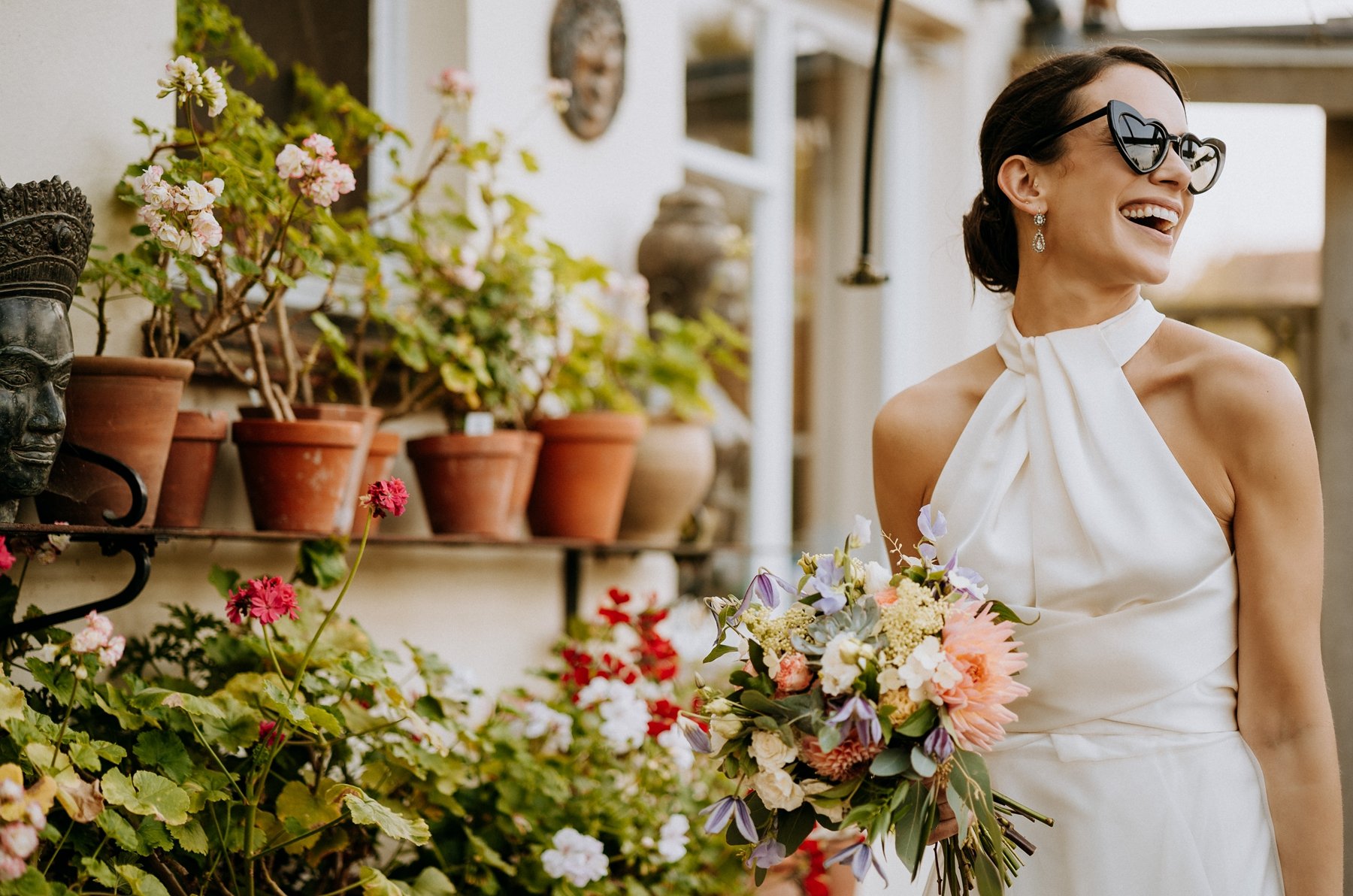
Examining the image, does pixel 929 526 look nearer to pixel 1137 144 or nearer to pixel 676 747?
pixel 1137 144

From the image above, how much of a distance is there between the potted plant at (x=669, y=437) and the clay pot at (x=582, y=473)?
0.22 meters

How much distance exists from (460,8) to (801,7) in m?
2.00

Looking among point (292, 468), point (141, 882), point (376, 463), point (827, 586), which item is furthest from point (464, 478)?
point (827, 586)

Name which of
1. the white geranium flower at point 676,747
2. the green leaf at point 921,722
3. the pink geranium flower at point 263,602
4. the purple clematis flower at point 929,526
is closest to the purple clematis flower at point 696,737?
the green leaf at point 921,722

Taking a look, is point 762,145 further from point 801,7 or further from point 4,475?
point 4,475

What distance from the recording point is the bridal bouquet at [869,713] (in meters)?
1.61

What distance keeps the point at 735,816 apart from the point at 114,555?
1392 mm

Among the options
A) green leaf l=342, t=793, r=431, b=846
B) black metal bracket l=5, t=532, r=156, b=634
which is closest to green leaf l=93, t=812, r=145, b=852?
green leaf l=342, t=793, r=431, b=846

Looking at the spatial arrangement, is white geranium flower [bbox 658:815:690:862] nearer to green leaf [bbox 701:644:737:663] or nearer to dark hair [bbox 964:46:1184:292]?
green leaf [bbox 701:644:737:663]

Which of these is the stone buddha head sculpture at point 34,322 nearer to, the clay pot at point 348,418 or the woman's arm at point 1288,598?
the clay pot at point 348,418

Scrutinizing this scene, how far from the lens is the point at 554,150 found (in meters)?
3.85

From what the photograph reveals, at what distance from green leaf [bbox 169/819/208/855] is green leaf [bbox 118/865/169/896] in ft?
0.21

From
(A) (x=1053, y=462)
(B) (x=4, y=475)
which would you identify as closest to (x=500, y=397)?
(B) (x=4, y=475)

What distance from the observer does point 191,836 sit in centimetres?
203
